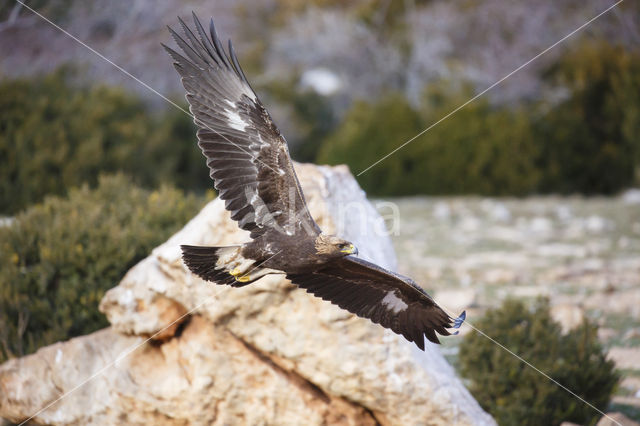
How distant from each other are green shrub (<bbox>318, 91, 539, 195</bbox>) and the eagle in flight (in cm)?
1156

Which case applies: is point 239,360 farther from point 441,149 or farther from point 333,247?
point 441,149

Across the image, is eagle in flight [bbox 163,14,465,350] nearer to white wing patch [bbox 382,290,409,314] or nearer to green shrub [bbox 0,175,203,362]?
white wing patch [bbox 382,290,409,314]

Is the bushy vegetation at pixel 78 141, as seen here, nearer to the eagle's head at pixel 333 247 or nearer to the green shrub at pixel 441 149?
the green shrub at pixel 441 149

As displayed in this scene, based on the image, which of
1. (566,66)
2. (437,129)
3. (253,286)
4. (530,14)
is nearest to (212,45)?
(253,286)

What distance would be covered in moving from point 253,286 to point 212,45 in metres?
1.45

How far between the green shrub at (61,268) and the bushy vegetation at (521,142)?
1023 cm

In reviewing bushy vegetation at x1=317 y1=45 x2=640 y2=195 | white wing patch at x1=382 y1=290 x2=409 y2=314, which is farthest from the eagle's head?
bushy vegetation at x1=317 y1=45 x2=640 y2=195

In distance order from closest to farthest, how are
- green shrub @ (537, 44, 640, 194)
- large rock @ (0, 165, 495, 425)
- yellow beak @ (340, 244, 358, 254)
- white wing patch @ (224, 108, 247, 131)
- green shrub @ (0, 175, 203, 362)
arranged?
yellow beak @ (340, 244, 358, 254) → white wing patch @ (224, 108, 247, 131) → large rock @ (0, 165, 495, 425) → green shrub @ (0, 175, 203, 362) → green shrub @ (537, 44, 640, 194)

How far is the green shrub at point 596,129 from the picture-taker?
49.8ft

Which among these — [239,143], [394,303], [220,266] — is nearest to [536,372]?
[394,303]

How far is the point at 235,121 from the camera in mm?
4039

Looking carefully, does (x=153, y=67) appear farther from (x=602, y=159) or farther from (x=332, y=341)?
(x=332, y=341)

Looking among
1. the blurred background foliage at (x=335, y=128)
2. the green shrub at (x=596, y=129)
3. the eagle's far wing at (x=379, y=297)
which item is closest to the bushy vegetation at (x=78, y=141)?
the blurred background foliage at (x=335, y=128)

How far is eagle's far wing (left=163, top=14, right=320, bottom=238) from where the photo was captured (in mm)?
3893
